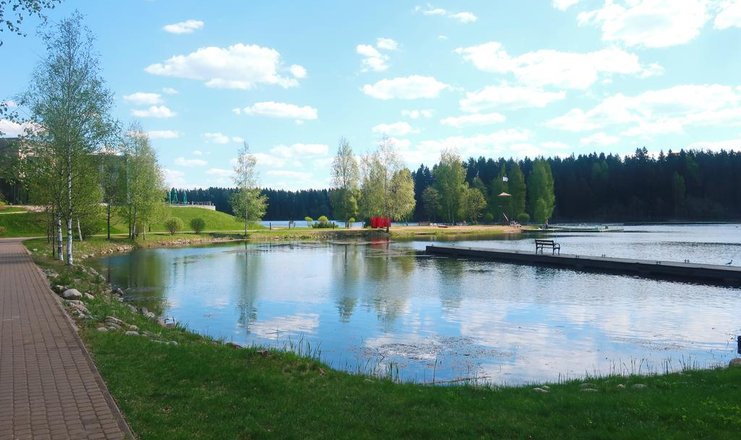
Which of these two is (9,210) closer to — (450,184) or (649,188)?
(450,184)

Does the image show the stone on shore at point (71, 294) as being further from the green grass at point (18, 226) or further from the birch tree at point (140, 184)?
the green grass at point (18, 226)

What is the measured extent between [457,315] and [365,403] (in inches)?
469

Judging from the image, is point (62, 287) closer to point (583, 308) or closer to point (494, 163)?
point (583, 308)

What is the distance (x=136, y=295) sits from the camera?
24281mm

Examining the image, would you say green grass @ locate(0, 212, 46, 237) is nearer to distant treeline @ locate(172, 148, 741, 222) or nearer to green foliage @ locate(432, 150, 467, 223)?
green foliage @ locate(432, 150, 467, 223)

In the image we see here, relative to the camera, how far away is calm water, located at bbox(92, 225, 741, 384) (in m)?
13.4

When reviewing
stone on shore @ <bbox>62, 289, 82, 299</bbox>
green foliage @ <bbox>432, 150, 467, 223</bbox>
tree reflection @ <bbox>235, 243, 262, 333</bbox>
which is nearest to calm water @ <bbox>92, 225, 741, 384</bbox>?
tree reflection @ <bbox>235, 243, 262, 333</bbox>

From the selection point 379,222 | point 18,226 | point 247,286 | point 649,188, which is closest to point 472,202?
point 379,222

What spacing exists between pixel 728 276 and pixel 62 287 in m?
31.3

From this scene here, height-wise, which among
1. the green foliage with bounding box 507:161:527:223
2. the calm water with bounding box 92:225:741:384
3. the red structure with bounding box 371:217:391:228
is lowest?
the calm water with bounding box 92:225:741:384

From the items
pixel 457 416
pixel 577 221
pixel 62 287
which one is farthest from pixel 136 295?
pixel 577 221

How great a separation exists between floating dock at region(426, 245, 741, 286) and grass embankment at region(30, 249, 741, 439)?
852 inches

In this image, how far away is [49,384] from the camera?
848 cm

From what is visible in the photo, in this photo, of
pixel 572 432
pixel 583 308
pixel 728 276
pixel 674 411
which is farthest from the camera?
pixel 728 276
